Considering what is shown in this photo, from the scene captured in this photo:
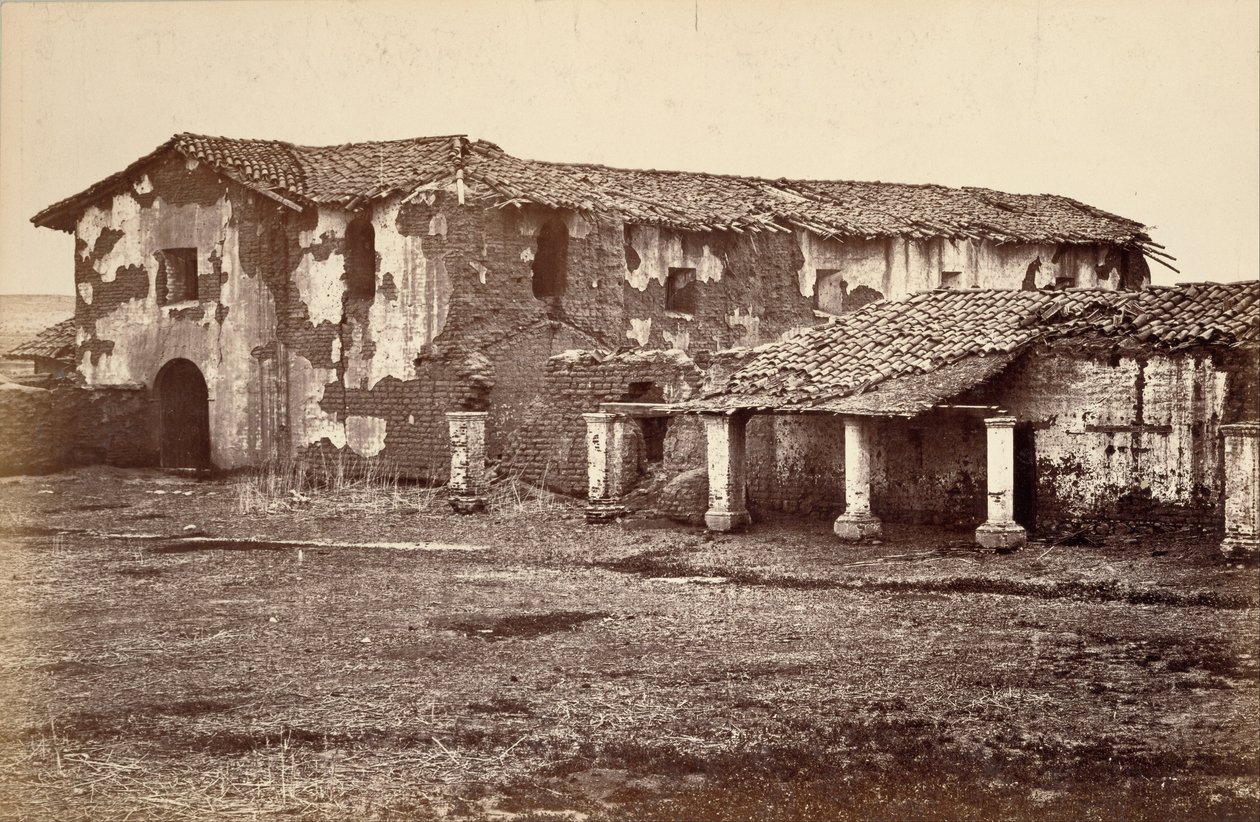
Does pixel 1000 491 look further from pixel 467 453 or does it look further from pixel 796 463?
pixel 467 453

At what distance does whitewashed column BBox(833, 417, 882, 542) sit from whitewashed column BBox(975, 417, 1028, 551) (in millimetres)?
1254

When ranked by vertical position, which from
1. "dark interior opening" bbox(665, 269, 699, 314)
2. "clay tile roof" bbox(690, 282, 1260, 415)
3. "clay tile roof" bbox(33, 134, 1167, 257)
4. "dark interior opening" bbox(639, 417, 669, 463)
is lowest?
"dark interior opening" bbox(639, 417, 669, 463)

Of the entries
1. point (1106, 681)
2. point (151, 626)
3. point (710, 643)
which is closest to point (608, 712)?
point (710, 643)

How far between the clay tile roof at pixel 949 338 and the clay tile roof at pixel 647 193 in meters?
6.13

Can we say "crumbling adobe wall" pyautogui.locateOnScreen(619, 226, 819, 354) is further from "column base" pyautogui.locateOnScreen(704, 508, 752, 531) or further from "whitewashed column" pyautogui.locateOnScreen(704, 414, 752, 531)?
"column base" pyautogui.locateOnScreen(704, 508, 752, 531)

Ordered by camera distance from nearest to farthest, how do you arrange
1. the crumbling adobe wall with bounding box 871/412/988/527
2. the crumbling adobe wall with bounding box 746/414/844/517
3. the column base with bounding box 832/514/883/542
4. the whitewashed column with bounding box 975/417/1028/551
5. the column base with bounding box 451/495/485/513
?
the whitewashed column with bounding box 975/417/1028/551 < the column base with bounding box 832/514/883/542 < the crumbling adobe wall with bounding box 871/412/988/527 < the crumbling adobe wall with bounding box 746/414/844/517 < the column base with bounding box 451/495/485/513

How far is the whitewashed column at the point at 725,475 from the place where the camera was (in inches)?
697

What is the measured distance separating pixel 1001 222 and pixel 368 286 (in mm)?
13659

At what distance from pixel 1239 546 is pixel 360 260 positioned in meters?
14.4

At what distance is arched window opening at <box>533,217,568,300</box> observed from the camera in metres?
24.0

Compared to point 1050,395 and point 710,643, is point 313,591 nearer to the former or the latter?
point 710,643

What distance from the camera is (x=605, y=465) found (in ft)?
63.0

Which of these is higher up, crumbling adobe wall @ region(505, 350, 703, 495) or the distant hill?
the distant hill

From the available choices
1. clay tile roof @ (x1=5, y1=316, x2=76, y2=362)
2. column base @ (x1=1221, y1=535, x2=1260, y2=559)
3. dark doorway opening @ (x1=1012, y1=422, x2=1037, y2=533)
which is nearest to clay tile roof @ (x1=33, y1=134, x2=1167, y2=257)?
clay tile roof @ (x1=5, y1=316, x2=76, y2=362)
